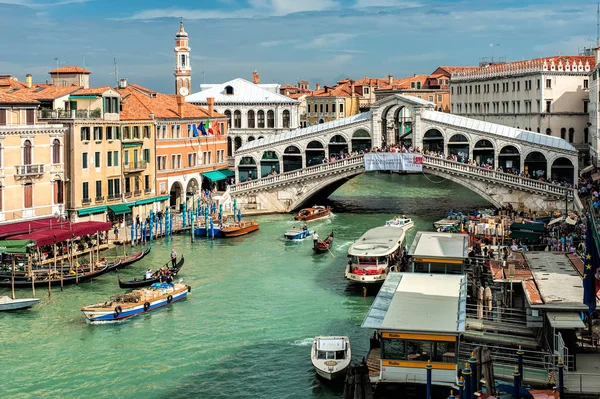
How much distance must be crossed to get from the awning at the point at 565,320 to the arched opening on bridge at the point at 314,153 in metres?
29.2

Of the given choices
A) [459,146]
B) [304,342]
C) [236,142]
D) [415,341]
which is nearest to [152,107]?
[459,146]

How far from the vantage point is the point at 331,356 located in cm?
1930

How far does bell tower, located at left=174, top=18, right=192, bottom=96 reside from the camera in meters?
61.1

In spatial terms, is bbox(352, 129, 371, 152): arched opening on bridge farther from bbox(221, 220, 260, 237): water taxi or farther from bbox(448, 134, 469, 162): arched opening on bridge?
bbox(221, 220, 260, 237): water taxi

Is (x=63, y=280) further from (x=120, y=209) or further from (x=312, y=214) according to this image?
(x=312, y=214)

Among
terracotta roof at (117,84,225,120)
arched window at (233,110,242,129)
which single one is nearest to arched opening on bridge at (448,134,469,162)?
terracotta roof at (117,84,225,120)

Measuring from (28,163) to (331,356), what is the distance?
16.3 meters

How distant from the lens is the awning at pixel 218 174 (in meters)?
45.3

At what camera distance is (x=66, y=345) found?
70.6ft

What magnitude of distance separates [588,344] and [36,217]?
802 inches

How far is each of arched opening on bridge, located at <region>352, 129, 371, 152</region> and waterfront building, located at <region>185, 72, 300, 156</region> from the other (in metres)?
12.2

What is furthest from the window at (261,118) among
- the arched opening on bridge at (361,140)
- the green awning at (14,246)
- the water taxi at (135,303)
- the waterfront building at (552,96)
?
the water taxi at (135,303)

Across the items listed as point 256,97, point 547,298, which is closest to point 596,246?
point 547,298

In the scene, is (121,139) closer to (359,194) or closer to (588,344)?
(359,194)
